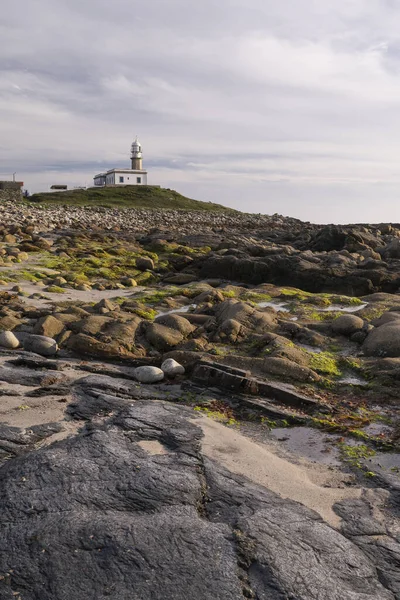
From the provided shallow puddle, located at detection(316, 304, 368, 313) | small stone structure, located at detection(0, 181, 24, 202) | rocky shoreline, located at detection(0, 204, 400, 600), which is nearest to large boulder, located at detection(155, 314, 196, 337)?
rocky shoreline, located at detection(0, 204, 400, 600)

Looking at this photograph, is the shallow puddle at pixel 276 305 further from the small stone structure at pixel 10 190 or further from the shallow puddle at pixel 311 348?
the small stone structure at pixel 10 190

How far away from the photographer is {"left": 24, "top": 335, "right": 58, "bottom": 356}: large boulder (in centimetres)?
823

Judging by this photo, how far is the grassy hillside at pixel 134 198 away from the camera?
2344 inches

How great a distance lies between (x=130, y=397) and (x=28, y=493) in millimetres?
2625

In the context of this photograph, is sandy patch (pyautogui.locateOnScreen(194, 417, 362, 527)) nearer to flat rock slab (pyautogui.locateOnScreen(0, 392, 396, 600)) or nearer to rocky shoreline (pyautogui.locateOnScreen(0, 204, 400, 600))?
rocky shoreline (pyautogui.locateOnScreen(0, 204, 400, 600))

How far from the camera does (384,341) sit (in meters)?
8.92

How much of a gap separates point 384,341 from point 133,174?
78.0 meters

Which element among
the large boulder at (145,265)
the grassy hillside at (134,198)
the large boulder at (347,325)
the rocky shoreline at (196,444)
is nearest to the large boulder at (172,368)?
the rocky shoreline at (196,444)

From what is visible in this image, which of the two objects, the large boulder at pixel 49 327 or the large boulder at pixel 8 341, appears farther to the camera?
the large boulder at pixel 49 327

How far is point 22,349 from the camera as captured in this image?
8312mm

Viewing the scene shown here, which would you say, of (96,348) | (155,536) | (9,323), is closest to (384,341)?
(96,348)

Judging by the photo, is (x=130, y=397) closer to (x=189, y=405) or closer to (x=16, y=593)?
(x=189, y=405)

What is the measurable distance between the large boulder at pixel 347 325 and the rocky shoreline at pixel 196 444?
3 cm

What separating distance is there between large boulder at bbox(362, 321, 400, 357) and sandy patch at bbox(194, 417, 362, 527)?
392 centimetres
